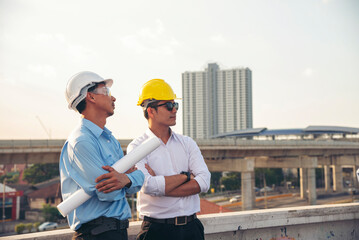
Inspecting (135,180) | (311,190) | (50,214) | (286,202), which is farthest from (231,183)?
(135,180)

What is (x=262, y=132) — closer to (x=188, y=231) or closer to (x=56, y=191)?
(x=56, y=191)

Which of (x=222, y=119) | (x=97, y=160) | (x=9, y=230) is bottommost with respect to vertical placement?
(x=9, y=230)

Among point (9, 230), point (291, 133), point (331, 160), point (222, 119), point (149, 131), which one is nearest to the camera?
point (149, 131)

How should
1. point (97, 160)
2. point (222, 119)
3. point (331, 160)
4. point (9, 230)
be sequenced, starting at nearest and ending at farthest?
point (97, 160) → point (9, 230) → point (331, 160) → point (222, 119)

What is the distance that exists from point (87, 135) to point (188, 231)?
58.2 inches

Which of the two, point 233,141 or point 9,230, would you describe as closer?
point 233,141

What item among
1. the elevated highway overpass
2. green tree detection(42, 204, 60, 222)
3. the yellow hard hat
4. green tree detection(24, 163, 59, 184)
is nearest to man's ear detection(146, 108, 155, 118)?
the yellow hard hat

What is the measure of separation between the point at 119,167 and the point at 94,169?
0.22 m

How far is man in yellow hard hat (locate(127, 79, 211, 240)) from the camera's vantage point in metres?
3.45

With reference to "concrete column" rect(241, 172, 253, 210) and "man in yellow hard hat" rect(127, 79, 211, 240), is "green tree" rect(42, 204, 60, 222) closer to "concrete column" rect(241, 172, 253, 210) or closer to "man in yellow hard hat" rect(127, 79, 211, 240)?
"concrete column" rect(241, 172, 253, 210)

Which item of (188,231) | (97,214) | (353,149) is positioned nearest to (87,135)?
(97,214)

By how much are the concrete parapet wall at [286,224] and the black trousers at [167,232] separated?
75 centimetres

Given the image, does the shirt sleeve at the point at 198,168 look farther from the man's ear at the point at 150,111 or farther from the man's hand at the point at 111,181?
the man's hand at the point at 111,181

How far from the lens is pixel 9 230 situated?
49.4 metres
